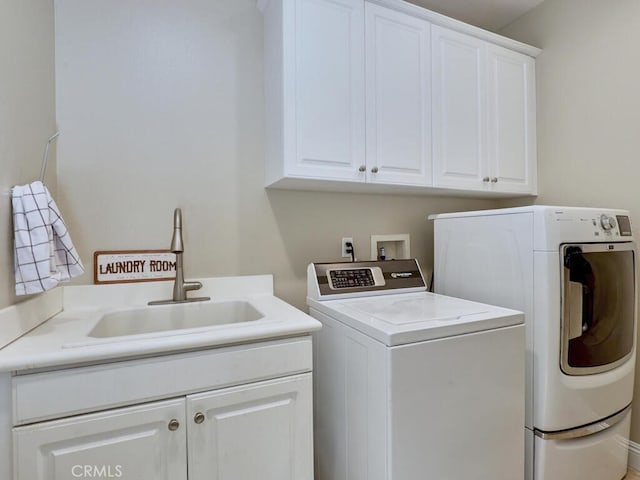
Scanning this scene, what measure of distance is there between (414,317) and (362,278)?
476 mm

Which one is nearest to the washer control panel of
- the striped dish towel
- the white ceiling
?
the striped dish towel

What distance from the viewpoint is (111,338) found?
35.0 inches

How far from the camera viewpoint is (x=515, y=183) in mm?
2025

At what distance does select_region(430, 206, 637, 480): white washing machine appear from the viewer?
134cm

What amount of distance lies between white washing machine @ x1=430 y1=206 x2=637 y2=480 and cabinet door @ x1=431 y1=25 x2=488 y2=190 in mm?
352

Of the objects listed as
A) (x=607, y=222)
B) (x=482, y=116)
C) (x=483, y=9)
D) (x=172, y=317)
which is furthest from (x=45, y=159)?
(x=483, y=9)

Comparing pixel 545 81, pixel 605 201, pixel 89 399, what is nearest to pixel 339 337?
pixel 89 399

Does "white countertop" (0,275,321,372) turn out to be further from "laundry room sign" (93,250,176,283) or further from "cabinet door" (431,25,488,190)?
"cabinet door" (431,25,488,190)

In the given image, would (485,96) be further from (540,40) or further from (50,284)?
(50,284)

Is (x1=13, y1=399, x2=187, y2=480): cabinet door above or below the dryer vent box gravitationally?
below

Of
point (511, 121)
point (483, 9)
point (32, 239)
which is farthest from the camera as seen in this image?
point (483, 9)

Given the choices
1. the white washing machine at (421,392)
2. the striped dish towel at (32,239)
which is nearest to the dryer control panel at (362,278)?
the white washing machine at (421,392)

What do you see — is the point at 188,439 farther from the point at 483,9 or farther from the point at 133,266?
the point at 483,9

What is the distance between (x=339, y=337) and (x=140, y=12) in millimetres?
1687
